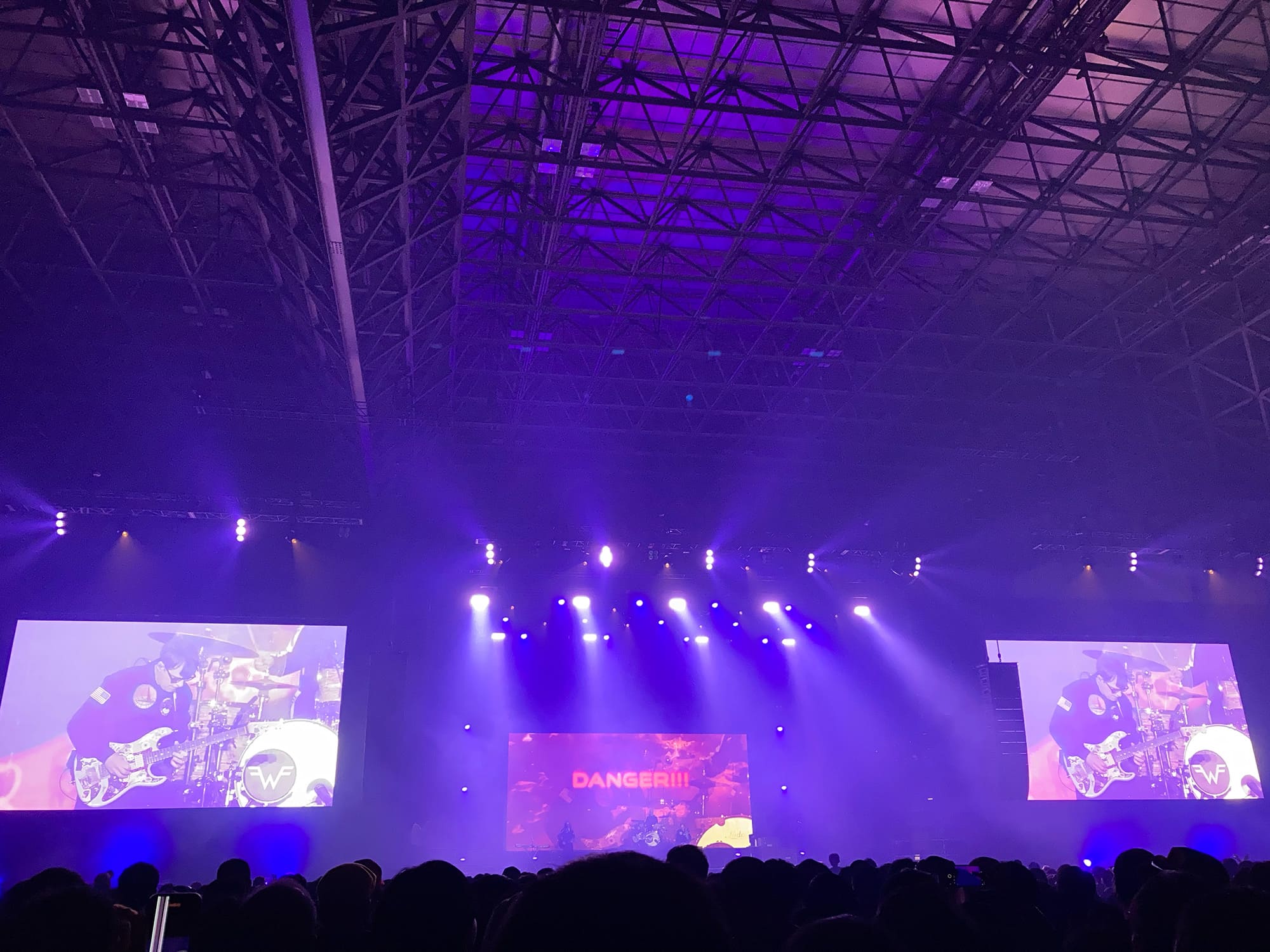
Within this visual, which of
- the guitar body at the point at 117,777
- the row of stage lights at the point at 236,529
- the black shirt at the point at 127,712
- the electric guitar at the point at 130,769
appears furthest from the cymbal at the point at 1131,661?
the guitar body at the point at 117,777

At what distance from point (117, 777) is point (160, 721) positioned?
1080 millimetres

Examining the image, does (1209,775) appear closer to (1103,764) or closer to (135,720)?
(1103,764)

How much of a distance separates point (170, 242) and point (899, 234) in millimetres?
9364

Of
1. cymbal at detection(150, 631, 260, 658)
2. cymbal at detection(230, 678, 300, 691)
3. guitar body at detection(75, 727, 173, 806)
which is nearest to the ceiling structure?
cymbal at detection(150, 631, 260, 658)

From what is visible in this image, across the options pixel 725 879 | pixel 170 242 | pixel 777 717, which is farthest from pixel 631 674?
pixel 725 879

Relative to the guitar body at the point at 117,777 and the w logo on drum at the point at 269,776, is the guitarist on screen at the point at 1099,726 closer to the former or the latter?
the w logo on drum at the point at 269,776

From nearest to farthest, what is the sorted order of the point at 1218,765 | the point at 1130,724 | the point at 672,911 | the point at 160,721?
1. the point at 672,911
2. the point at 160,721
3. the point at 1130,724
4. the point at 1218,765

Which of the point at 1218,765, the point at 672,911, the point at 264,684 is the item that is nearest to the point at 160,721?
the point at 264,684

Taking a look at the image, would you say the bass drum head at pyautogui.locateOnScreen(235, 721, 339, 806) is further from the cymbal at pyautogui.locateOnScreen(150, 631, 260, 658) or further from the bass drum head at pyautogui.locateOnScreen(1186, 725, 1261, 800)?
the bass drum head at pyautogui.locateOnScreen(1186, 725, 1261, 800)

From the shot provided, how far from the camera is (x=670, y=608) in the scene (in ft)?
61.5

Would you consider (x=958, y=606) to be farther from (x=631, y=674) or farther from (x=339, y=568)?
(x=339, y=568)

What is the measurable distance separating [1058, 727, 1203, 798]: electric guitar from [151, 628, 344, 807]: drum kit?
14.1 metres

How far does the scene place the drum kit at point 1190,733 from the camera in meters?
18.3

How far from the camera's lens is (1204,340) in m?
15.1
